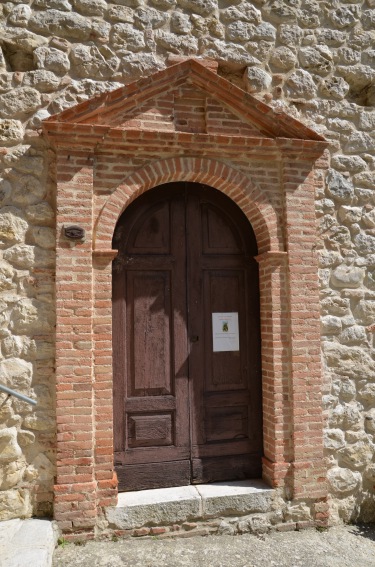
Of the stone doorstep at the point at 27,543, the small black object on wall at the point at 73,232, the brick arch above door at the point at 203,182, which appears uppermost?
the brick arch above door at the point at 203,182

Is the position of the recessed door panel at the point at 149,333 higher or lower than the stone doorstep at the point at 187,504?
higher

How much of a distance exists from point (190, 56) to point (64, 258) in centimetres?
235

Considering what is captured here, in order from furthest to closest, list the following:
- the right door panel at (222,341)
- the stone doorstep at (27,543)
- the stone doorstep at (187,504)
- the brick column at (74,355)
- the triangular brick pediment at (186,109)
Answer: the right door panel at (222,341)
the triangular brick pediment at (186,109)
the stone doorstep at (187,504)
the brick column at (74,355)
the stone doorstep at (27,543)

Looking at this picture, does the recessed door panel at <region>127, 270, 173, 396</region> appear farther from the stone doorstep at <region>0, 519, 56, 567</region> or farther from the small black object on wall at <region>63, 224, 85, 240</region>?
the stone doorstep at <region>0, 519, 56, 567</region>

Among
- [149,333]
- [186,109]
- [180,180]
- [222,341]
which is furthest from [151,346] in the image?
[186,109]

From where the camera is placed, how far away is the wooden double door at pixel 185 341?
438 cm

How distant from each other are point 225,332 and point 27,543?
2.46m

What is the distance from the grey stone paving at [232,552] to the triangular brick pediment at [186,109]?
3600mm

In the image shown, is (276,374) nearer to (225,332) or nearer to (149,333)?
(225,332)

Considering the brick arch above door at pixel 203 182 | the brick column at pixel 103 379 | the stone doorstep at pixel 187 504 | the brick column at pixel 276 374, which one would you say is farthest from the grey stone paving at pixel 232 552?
the brick arch above door at pixel 203 182

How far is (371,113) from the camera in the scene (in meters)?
4.91

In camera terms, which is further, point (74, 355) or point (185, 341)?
point (185, 341)

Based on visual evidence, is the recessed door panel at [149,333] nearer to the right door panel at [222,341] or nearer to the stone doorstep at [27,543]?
the right door panel at [222,341]

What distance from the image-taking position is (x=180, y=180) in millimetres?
4453
